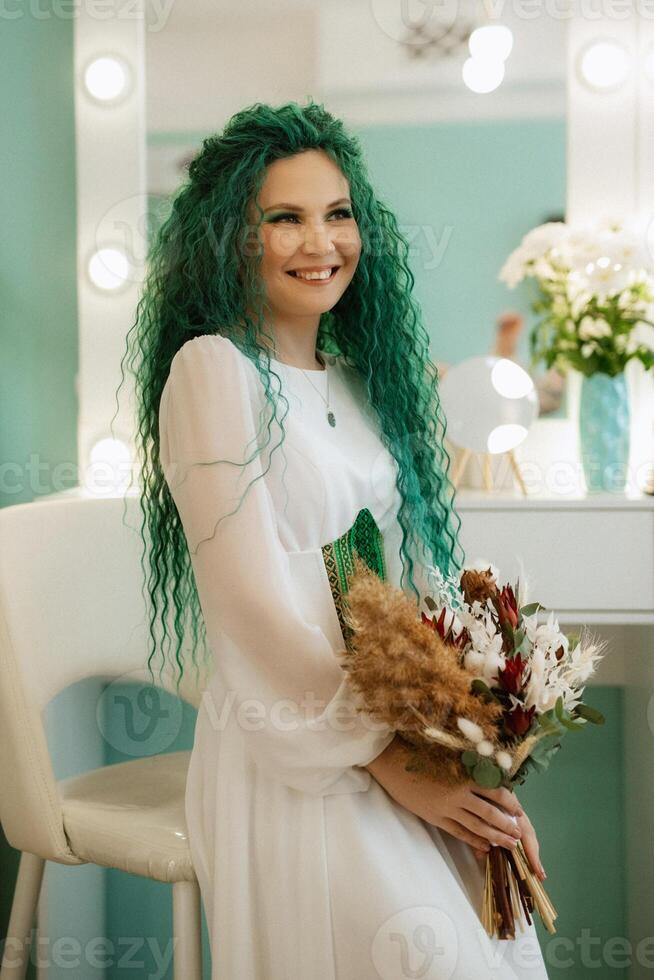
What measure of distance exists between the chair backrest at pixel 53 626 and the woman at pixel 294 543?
0.16m

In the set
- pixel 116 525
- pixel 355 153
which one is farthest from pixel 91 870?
pixel 355 153

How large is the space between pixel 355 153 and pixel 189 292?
11.3 inches

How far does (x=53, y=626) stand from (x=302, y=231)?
2.15ft

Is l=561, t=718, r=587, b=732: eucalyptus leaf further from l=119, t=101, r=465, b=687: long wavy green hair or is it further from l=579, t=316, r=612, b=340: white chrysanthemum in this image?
l=579, t=316, r=612, b=340: white chrysanthemum

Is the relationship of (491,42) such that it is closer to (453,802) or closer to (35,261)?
(35,261)

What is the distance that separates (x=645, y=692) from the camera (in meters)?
1.91

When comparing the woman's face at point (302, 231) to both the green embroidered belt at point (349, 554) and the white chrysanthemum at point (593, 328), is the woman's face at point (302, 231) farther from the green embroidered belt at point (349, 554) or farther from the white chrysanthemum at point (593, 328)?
the white chrysanthemum at point (593, 328)

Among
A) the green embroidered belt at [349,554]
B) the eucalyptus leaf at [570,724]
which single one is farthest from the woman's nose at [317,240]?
the eucalyptus leaf at [570,724]

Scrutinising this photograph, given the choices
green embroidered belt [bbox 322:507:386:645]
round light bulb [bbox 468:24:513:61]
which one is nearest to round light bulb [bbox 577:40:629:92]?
round light bulb [bbox 468:24:513:61]

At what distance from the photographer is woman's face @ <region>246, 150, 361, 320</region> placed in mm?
1194

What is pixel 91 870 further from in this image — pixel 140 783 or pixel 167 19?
pixel 167 19

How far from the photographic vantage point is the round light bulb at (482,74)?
1998mm

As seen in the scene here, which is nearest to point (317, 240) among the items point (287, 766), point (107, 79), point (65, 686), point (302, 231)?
point (302, 231)

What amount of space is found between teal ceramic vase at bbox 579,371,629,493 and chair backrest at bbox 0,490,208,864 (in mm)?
867
